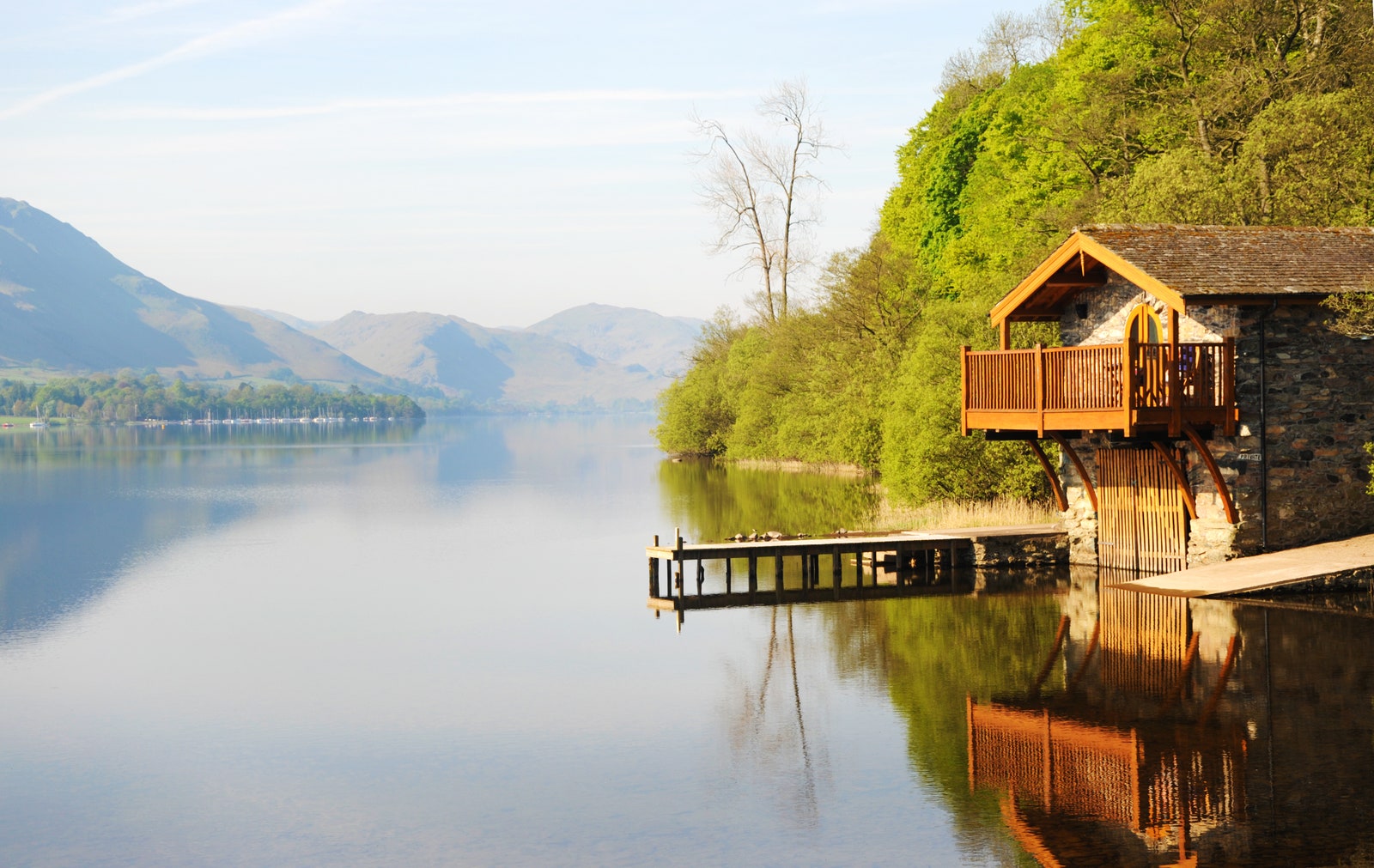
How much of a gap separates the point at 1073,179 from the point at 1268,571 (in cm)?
2540

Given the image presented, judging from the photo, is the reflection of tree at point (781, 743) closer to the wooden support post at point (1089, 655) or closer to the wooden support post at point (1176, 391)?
the wooden support post at point (1089, 655)

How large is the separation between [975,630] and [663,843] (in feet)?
37.8

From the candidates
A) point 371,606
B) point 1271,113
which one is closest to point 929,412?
point 1271,113

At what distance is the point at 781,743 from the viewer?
16.6 metres

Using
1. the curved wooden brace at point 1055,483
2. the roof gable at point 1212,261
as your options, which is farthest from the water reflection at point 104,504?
the roof gable at point 1212,261

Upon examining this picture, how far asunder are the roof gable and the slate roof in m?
0.02

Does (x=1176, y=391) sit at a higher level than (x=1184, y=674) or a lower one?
higher

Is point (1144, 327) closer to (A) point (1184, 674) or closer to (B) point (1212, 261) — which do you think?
(B) point (1212, 261)

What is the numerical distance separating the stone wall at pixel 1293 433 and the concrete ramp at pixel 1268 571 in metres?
0.53

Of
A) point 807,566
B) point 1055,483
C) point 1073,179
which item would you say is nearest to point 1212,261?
point 1055,483

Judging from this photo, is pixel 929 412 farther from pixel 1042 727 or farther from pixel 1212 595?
pixel 1042 727

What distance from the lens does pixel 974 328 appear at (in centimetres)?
4241

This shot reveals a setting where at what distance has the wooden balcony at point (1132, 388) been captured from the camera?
81.3 ft

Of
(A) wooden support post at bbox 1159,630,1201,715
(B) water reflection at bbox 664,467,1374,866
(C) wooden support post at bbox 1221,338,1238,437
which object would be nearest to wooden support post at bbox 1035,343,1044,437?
(C) wooden support post at bbox 1221,338,1238,437
